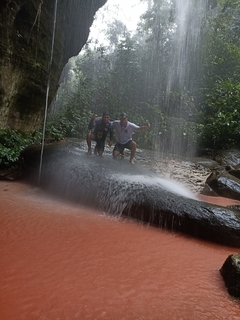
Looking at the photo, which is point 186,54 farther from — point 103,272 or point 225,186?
point 103,272

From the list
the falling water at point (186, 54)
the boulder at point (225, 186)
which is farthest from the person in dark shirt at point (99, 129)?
the falling water at point (186, 54)

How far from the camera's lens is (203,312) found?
223cm

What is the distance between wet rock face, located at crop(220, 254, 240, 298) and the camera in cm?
252

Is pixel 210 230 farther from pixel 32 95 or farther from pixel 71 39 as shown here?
pixel 71 39

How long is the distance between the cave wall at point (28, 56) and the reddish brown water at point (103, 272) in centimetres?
647

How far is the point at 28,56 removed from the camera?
1002 cm

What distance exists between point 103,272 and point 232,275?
1.37m

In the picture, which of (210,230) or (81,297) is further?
(210,230)

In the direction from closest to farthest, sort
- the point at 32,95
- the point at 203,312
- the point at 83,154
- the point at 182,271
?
the point at 203,312 → the point at 182,271 → the point at 83,154 → the point at 32,95

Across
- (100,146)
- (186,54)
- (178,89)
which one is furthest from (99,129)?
(186,54)

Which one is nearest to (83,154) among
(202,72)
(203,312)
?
(203,312)

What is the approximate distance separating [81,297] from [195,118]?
14.2m

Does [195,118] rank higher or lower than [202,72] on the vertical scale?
lower

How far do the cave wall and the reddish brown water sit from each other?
647 centimetres
